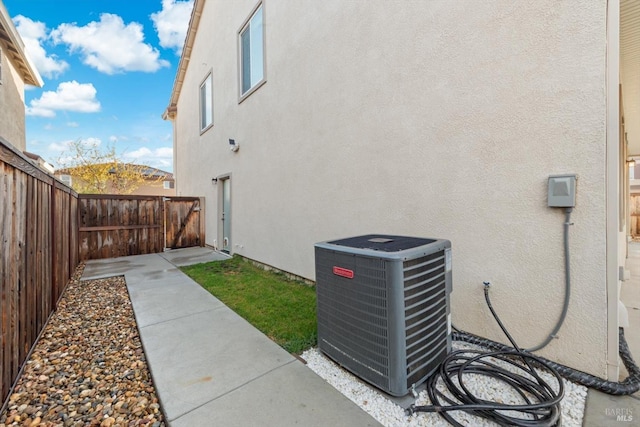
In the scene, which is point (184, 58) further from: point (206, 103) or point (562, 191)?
point (562, 191)

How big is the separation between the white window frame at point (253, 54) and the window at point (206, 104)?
7.72 feet

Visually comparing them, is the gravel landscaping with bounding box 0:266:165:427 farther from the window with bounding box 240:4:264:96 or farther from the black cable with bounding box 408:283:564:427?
the window with bounding box 240:4:264:96

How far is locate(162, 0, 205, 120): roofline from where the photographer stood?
30.5 ft

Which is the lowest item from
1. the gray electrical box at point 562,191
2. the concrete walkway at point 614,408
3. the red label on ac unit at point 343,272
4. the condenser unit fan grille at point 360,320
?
the concrete walkway at point 614,408

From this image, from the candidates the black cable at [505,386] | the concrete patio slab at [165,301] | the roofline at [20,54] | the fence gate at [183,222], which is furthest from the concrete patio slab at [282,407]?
the roofline at [20,54]

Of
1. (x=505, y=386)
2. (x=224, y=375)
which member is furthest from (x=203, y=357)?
(x=505, y=386)

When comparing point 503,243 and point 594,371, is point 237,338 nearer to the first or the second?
point 503,243

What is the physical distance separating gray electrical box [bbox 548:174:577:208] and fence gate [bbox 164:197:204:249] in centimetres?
937

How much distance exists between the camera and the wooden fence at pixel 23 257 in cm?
196

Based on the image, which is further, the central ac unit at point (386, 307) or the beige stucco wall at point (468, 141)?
the beige stucco wall at point (468, 141)

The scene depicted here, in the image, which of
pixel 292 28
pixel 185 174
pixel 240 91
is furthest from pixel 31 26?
pixel 292 28

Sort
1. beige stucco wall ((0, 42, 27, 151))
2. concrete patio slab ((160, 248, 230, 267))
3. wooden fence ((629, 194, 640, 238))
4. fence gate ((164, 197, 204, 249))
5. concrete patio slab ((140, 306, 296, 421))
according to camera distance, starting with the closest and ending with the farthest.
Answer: concrete patio slab ((140, 306, 296, 421)) → concrete patio slab ((160, 248, 230, 267)) → beige stucco wall ((0, 42, 27, 151)) → fence gate ((164, 197, 204, 249)) → wooden fence ((629, 194, 640, 238))

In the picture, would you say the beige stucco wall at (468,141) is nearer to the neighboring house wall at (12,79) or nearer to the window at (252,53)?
the window at (252,53)

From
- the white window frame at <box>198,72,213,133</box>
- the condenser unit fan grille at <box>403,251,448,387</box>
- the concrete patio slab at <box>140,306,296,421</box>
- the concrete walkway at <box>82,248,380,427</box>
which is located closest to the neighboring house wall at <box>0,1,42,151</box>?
the white window frame at <box>198,72,213,133</box>
